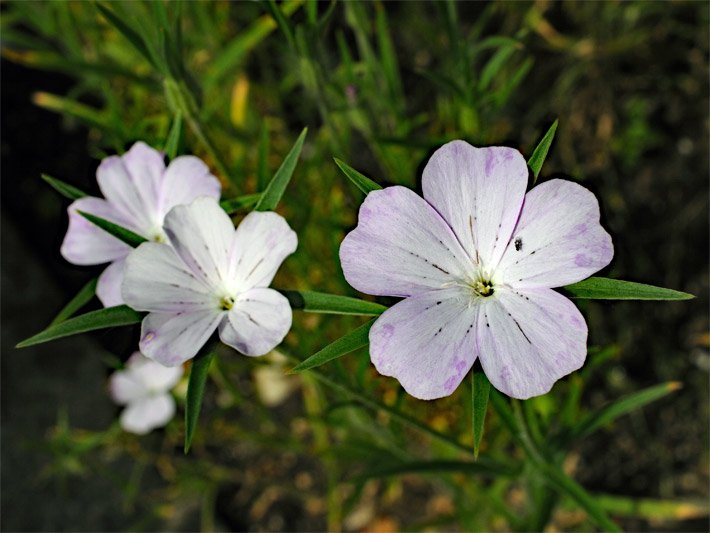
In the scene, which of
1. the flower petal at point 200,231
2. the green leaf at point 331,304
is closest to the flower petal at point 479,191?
the green leaf at point 331,304

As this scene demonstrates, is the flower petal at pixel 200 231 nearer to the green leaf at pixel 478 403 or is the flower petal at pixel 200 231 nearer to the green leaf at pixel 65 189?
the green leaf at pixel 65 189

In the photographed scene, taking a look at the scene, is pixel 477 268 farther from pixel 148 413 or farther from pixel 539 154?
pixel 148 413

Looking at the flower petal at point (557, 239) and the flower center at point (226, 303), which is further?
the flower center at point (226, 303)

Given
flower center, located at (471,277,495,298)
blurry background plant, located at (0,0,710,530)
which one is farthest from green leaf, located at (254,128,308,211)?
blurry background plant, located at (0,0,710,530)

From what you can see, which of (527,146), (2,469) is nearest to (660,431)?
(527,146)

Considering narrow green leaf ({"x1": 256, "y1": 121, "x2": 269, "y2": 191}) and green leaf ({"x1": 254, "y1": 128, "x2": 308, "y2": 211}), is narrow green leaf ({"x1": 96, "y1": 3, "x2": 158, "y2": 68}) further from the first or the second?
green leaf ({"x1": 254, "y1": 128, "x2": 308, "y2": 211})

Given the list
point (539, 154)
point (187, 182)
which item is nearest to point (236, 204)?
point (187, 182)
